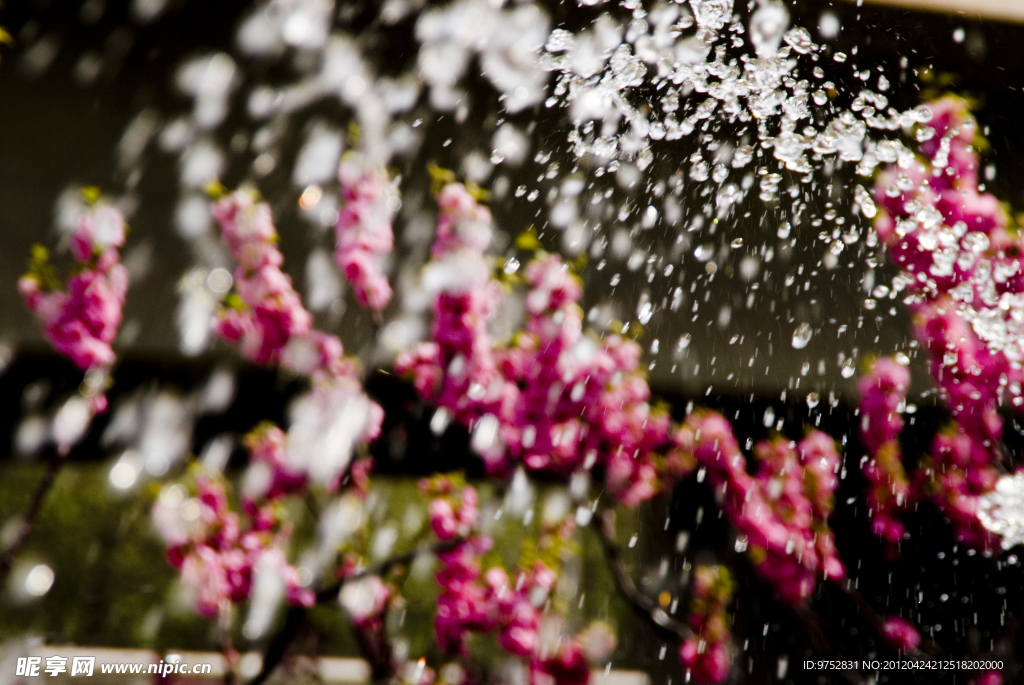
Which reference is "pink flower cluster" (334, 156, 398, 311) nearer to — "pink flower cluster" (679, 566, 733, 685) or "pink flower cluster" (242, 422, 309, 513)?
"pink flower cluster" (242, 422, 309, 513)

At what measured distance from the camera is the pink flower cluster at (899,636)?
1796 mm

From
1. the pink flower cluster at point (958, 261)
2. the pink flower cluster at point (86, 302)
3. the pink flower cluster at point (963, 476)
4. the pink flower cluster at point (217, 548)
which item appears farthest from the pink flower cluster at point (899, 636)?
the pink flower cluster at point (86, 302)

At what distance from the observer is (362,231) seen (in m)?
1.28

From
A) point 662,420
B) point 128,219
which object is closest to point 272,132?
point 128,219

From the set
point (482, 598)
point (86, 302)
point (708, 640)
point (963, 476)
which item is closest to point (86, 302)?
point (86, 302)

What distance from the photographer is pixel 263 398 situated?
72.1 inches

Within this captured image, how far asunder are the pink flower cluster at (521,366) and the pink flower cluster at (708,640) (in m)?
0.38

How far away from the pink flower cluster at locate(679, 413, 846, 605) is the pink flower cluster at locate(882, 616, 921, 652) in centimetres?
42

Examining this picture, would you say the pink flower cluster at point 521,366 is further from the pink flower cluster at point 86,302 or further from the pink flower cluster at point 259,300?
the pink flower cluster at point 86,302

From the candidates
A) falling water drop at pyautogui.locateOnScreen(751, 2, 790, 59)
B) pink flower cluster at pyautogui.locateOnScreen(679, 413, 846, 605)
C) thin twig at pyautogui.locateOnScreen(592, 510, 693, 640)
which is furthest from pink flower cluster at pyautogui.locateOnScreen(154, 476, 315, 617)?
falling water drop at pyautogui.locateOnScreen(751, 2, 790, 59)

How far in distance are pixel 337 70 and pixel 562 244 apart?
748 mm

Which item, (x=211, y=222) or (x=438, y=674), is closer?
(x=438, y=674)

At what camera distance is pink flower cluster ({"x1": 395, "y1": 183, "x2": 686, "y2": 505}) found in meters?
1.20

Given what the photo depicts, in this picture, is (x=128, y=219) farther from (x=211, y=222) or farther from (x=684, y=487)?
(x=684, y=487)
